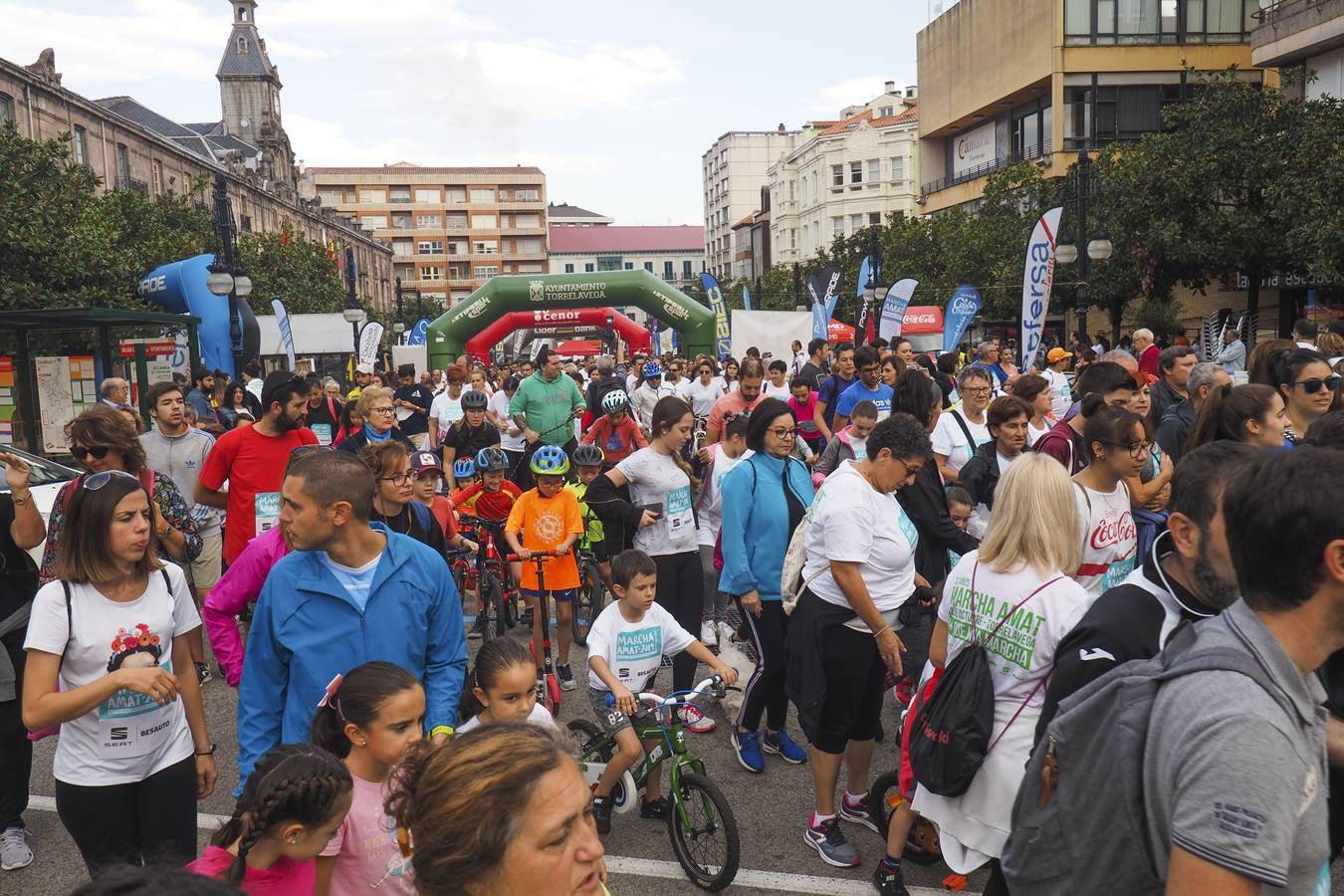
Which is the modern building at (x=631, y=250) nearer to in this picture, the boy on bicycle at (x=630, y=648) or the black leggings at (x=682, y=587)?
the black leggings at (x=682, y=587)

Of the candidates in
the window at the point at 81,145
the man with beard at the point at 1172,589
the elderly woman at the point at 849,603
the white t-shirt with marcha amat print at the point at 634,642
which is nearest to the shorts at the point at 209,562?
the white t-shirt with marcha amat print at the point at 634,642

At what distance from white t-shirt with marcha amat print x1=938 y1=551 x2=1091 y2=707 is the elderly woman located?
922mm

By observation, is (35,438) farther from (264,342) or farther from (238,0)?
(238,0)

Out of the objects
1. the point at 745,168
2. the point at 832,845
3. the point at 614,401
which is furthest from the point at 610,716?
the point at 745,168

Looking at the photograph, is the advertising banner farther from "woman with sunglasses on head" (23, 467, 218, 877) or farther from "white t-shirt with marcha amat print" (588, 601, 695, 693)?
"woman with sunglasses on head" (23, 467, 218, 877)

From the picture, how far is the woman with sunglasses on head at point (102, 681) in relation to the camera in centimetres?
336

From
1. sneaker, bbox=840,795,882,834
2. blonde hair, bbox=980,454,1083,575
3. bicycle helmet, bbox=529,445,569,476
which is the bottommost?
sneaker, bbox=840,795,882,834

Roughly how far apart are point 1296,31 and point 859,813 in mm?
34694

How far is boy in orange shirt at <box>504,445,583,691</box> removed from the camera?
687 centimetres

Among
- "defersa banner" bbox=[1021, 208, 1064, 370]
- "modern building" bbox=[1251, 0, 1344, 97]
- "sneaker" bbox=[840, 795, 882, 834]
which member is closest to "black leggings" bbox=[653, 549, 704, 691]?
"sneaker" bbox=[840, 795, 882, 834]

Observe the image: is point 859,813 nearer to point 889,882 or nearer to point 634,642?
point 889,882

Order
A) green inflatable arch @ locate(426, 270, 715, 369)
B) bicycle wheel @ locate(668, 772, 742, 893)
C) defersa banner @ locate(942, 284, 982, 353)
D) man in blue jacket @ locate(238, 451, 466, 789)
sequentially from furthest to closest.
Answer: green inflatable arch @ locate(426, 270, 715, 369) → defersa banner @ locate(942, 284, 982, 353) → bicycle wheel @ locate(668, 772, 742, 893) → man in blue jacket @ locate(238, 451, 466, 789)

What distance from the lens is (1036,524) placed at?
134 inches

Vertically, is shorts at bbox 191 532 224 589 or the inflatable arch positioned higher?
the inflatable arch
